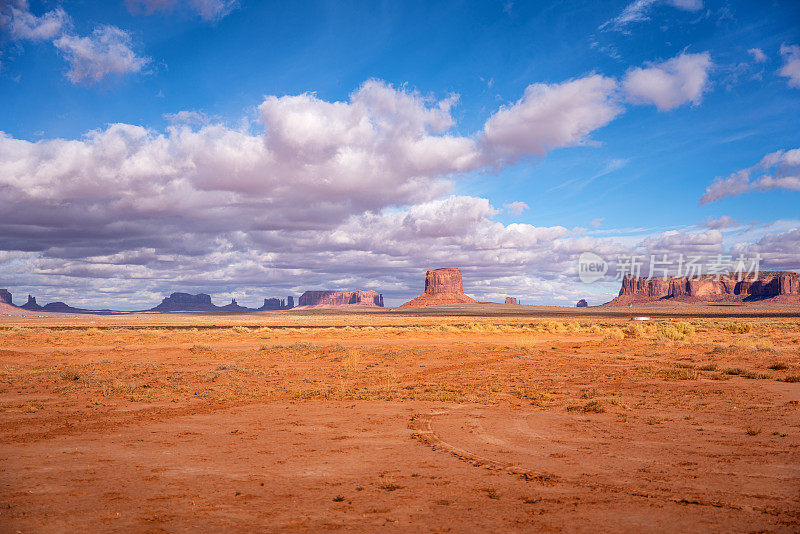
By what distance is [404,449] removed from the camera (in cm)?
924

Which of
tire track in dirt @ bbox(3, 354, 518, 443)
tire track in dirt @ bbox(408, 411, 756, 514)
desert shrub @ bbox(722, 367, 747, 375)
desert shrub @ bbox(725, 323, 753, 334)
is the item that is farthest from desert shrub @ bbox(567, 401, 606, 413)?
desert shrub @ bbox(725, 323, 753, 334)

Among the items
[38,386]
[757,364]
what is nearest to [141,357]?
[38,386]

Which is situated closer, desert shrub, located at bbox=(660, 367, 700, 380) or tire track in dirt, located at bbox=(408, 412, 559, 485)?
tire track in dirt, located at bbox=(408, 412, 559, 485)

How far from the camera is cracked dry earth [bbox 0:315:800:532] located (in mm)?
5992

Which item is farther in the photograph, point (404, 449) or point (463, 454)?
point (404, 449)

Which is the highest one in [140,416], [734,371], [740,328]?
[140,416]

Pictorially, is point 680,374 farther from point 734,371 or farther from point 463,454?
point 463,454

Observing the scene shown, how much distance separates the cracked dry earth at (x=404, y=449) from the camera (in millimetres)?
5992

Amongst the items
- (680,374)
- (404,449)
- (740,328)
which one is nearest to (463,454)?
(404,449)

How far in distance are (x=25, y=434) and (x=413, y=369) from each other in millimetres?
14443

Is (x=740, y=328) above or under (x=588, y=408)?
under

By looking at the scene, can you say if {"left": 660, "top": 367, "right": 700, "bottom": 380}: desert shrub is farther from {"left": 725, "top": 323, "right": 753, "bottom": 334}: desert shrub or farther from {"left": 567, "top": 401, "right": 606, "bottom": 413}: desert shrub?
{"left": 725, "top": 323, "right": 753, "bottom": 334}: desert shrub

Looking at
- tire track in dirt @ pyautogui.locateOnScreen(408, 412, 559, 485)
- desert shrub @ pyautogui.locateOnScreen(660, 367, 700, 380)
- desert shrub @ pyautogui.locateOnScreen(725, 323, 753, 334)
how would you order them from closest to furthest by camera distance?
tire track in dirt @ pyautogui.locateOnScreen(408, 412, 559, 485)
desert shrub @ pyautogui.locateOnScreen(660, 367, 700, 380)
desert shrub @ pyautogui.locateOnScreen(725, 323, 753, 334)

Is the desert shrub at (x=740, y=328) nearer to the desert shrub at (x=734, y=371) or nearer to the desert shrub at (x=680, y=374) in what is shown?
the desert shrub at (x=734, y=371)
